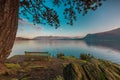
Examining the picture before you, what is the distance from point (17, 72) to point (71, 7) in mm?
4121

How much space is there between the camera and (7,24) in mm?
11102

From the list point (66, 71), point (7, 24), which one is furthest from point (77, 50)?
point (66, 71)

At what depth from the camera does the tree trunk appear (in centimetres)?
1092

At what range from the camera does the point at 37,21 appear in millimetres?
16719

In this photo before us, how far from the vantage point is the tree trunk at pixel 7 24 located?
10.9 meters

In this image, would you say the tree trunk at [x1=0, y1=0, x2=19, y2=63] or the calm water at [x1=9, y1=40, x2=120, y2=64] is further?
the calm water at [x1=9, y1=40, x2=120, y2=64]

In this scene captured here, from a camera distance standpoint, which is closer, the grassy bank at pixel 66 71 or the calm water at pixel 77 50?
the grassy bank at pixel 66 71

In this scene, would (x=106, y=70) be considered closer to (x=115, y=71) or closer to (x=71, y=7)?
(x=115, y=71)

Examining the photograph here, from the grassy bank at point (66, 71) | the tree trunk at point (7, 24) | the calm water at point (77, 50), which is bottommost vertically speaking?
the calm water at point (77, 50)

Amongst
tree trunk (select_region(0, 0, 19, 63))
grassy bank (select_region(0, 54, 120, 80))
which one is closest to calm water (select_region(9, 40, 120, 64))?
grassy bank (select_region(0, 54, 120, 80))

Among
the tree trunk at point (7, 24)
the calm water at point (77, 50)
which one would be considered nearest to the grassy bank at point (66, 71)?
the tree trunk at point (7, 24)

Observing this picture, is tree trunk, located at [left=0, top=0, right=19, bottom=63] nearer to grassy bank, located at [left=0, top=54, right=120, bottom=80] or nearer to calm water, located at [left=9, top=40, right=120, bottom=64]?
grassy bank, located at [left=0, top=54, right=120, bottom=80]

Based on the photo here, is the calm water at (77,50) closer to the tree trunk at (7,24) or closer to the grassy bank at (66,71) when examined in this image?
the grassy bank at (66,71)

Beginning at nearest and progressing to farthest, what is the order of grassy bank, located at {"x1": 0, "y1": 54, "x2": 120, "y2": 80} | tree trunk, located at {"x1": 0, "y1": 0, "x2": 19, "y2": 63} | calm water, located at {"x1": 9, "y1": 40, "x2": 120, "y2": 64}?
grassy bank, located at {"x1": 0, "y1": 54, "x2": 120, "y2": 80}, tree trunk, located at {"x1": 0, "y1": 0, "x2": 19, "y2": 63}, calm water, located at {"x1": 9, "y1": 40, "x2": 120, "y2": 64}
